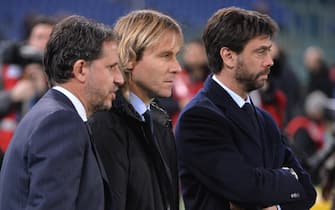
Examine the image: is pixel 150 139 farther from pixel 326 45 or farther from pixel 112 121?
pixel 326 45

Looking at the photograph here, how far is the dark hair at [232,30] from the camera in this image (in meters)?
4.38

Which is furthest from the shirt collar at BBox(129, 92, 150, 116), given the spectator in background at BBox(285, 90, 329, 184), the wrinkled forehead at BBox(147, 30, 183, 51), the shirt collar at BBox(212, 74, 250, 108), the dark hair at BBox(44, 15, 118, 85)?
the spectator in background at BBox(285, 90, 329, 184)

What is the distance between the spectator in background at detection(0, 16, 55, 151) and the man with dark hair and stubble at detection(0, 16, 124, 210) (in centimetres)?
226

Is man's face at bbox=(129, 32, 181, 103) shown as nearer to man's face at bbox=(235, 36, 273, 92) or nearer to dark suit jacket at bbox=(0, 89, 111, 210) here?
man's face at bbox=(235, 36, 273, 92)

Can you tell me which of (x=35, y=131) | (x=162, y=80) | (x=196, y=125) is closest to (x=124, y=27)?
(x=162, y=80)

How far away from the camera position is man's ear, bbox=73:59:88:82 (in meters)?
3.44

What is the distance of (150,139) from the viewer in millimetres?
3867

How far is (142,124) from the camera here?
384cm

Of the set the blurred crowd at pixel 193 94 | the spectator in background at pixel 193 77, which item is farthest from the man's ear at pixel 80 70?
the spectator in background at pixel 193 77

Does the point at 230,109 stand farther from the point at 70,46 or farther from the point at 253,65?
the point at 70,46

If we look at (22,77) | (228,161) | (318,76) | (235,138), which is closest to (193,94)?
(22,77)

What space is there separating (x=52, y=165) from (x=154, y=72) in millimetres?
860

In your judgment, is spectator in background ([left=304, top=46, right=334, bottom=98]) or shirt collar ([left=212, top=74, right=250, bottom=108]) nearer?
shirt collar ([left=212, top=74, right=250, bottom=108])

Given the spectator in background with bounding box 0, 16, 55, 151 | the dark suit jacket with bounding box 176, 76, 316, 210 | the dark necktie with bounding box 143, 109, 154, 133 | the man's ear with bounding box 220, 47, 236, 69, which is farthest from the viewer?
the spectator in background with bounding box 0, 16, 55, 151
